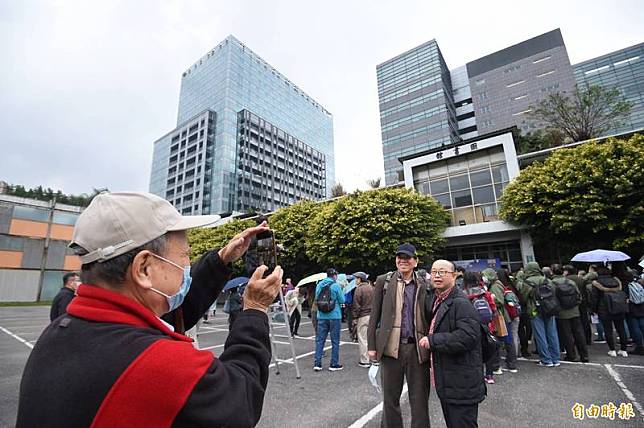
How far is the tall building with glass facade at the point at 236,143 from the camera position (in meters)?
67.4

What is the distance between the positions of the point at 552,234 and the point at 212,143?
6817 centimetres

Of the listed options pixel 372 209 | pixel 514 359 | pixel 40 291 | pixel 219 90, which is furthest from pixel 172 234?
pixel 219 90

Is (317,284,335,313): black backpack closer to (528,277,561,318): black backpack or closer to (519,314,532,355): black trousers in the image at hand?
(528,277,561,318): black backpack

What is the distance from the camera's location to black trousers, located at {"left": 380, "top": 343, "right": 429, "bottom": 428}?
3.23 meters

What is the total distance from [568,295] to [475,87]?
2720 inches

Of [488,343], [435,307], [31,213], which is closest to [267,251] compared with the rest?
[435,307]

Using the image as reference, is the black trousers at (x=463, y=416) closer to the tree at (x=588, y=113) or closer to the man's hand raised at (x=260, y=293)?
the man's hand raised at (x=260, y=293)

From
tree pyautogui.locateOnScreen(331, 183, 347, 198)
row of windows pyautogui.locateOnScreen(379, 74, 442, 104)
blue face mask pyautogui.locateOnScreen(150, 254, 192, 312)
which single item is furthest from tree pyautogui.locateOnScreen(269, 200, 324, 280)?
row of windows pyautogui.locateOnScreen(379, 74, 442, 104)

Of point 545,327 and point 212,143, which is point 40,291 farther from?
point 212,143

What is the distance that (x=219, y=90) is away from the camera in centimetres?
7525

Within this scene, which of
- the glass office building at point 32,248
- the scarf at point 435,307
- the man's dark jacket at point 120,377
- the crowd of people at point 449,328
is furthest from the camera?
the glass office building at point 32,248

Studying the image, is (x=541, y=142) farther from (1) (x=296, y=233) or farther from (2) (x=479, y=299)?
(2) (x=479, y=299)

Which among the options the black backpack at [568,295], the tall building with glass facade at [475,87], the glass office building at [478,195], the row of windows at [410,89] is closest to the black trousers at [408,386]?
the black backpack at [568,295]

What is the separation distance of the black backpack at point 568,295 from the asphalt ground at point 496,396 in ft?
3.96
